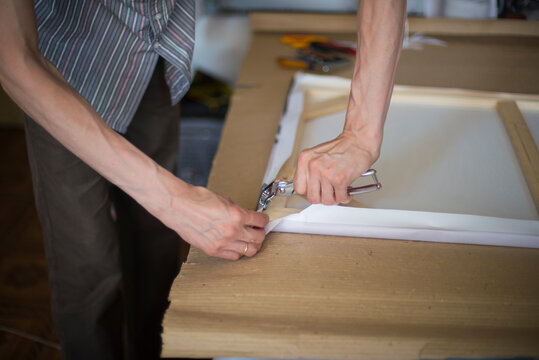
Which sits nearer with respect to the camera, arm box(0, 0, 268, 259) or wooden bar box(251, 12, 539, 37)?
arm box(0, 0, 268, 259)

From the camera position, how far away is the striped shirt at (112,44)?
34.8 inches

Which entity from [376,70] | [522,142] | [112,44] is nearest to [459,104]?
[522,142]

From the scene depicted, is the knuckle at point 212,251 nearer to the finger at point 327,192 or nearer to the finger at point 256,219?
the finger at point 256,219

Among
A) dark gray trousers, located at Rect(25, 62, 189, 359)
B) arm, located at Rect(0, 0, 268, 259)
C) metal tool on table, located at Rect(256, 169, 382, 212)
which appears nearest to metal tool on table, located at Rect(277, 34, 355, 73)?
dark gray trousers, located at Rect(25, 62, 189, 359)

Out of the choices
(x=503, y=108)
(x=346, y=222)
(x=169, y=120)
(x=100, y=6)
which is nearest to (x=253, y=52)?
(x=169, y=120)

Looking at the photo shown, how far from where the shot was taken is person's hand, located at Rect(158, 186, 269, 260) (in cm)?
71

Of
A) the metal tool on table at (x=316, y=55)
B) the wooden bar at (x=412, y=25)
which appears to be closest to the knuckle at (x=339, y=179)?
the metal tool on table at (x=316, y=55)

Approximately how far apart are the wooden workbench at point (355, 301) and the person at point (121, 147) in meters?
0.06

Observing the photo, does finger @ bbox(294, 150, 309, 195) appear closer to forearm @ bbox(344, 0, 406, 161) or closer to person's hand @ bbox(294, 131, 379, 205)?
person's hand @ bbox(294, 131, 379, 205)

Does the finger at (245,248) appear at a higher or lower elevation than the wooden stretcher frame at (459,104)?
lower

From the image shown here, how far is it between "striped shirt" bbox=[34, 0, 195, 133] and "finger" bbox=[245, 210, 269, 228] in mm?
401

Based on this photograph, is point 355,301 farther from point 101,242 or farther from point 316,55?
point 316,55

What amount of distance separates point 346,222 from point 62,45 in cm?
60

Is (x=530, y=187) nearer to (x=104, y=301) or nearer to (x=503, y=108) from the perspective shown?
(x=503, y=108)
